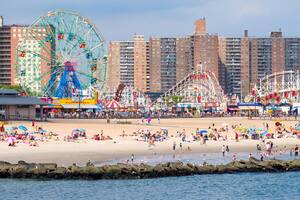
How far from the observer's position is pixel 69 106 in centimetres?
12812

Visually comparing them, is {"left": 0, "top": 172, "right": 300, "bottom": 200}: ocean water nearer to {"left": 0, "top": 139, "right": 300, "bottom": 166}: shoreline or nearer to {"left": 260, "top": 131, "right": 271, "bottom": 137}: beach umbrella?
{"left": 0, "top": 139, "right": 300, "bottom": 166}: shoreline

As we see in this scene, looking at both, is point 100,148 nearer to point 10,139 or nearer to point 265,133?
point 10,139

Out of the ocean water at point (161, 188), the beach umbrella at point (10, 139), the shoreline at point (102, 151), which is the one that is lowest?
the ocean water at point (161, 188)

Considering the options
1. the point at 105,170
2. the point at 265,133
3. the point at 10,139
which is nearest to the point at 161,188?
the point at 105,170

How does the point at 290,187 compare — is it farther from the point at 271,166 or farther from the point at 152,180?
the point at 152,180

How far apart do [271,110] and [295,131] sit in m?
72.6

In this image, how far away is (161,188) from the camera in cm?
4222

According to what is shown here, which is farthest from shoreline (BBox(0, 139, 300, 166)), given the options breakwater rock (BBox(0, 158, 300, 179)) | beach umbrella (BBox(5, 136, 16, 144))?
breakwater rock (BBox(0, 158, 300, 179))

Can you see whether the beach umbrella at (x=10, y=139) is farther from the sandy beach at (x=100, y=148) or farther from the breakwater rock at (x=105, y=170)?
the breakwater rock at (x=105, y=170)

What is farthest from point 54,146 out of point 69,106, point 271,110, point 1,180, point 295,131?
point 271,110

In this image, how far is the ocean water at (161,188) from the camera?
40094 mm

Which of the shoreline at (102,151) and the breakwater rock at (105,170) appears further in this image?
the shoreline at (102,151)

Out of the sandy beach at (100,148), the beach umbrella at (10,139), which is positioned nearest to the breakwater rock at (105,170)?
the sandy beach at (100,148)

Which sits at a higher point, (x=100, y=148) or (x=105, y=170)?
(x=100, y=148)
